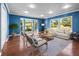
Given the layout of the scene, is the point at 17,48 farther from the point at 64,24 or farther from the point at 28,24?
the point at 64,24

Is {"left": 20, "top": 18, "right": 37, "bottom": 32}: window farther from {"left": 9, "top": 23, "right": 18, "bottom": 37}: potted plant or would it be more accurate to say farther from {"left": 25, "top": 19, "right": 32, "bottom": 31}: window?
{"left": 9, "top": 23, "right": 18, "bottom": 37}: potted plant

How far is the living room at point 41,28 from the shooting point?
261 cm

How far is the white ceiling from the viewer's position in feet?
8.14

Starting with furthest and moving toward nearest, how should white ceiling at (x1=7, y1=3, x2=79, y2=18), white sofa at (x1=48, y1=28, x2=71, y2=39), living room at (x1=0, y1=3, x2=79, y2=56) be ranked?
white sofa at (x1=48, y1=28, x2=71, y2=39), living room at (x1=0, y1=3, x2=79, y2=56), white ceiling at (x1=7, y1=3, x2=79, y2=18)

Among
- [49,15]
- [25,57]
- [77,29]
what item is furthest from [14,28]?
[77,29]

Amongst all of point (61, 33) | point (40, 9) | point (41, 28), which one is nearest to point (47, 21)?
point (41, 28)

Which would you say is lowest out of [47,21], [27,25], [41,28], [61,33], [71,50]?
[71,50]

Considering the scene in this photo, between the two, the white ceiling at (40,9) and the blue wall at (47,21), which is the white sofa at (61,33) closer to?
the blue wall at (47,21)

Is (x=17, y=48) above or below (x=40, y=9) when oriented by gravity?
below

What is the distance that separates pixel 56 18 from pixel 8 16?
1.56 metres

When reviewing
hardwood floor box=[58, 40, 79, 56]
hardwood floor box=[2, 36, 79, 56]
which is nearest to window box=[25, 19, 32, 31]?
hardwood floor box=[2, 36, 79, 56]

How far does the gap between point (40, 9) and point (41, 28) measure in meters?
0.62

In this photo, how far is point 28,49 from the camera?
2773 mm

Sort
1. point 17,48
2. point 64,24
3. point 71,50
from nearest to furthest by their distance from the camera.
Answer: point 64,24 → point 71,50 → point 17,48
